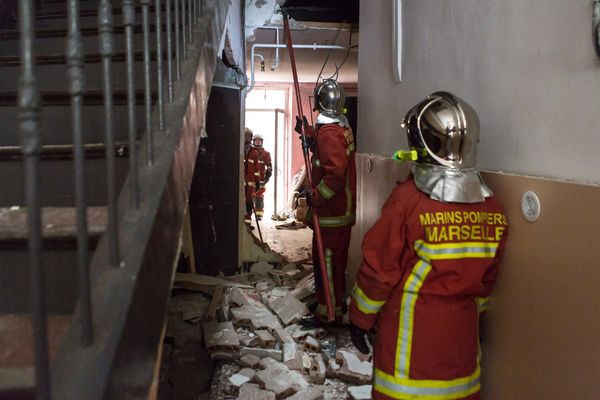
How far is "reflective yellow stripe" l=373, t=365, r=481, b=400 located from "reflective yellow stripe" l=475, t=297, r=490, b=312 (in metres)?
0.26

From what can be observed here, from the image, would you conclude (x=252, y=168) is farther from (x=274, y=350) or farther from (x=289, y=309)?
(x=274, y=350)

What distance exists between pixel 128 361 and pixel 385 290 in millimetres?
1137

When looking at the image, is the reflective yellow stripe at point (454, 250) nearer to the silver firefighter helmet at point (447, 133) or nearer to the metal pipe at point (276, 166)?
the silver firefighter helmet at point (447, 133)

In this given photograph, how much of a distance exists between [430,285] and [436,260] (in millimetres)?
115

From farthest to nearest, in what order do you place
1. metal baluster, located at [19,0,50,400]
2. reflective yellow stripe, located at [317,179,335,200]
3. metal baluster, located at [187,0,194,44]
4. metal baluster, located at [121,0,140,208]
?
reflective yellow stripe, located at [317,179,335,200] < metal baluster, located at [187,0,194,44] < metal baluster, located at [121,0,140,208] < metal baluster, located at [19,0,50,400]

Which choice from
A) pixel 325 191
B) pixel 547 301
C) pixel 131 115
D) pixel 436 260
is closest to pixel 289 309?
pixel 325 191

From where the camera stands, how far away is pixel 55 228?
1.01m

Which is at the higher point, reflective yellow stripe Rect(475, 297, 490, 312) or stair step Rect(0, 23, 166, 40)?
→ stair step Rect(0, 23, 166, 40)

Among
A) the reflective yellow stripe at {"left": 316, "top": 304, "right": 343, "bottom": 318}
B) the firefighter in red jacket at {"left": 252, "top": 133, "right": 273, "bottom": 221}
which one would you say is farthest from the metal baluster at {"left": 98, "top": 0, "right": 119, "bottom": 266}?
the firefighter in red jacket at {"left": 252, "top": 133, "right": 273, "bottom": 221}

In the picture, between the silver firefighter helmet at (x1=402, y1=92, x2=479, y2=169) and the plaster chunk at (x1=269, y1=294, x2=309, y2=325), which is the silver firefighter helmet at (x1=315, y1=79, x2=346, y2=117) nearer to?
the plaster chunk at (x1=269, y1=294, x2=309, y2=325)

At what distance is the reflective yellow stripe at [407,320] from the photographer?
1.65 m

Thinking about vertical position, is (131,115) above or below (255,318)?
above

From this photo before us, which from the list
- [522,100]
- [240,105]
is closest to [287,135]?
[240,105]

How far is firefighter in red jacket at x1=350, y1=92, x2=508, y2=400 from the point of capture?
A: 1578 millimetres
